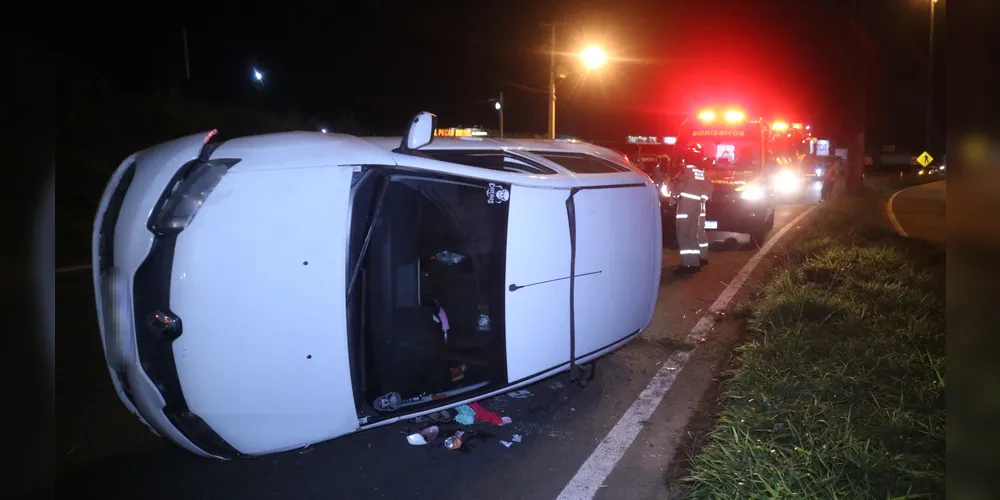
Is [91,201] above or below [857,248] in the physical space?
above

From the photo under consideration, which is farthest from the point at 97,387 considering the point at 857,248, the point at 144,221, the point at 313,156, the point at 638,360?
the point at 857,248

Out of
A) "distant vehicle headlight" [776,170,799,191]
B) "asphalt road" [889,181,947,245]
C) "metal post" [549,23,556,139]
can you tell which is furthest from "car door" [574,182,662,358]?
"distant vehicle headlight" [776,170,799,191]

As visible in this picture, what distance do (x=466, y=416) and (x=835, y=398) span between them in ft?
7.96

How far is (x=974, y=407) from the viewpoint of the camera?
9.45 feet

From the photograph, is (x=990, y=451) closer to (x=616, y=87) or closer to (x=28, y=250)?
(x=28, y=250)

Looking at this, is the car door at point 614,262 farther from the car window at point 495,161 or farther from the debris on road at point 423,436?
the debris on road at point 423,436

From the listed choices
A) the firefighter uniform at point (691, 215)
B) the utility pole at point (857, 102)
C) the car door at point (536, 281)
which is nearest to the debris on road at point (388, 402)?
the car door at point (536, 281)

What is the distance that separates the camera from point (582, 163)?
505cm

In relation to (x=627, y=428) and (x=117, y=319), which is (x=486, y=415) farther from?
(x=117, y=319)

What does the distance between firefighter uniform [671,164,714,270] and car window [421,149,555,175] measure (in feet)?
18.3

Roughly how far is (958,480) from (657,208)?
10.3 feet

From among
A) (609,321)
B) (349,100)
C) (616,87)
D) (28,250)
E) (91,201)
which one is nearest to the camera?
(28,250)

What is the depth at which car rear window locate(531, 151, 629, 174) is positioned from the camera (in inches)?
189

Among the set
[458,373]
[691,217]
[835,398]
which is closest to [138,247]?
[458,373]
